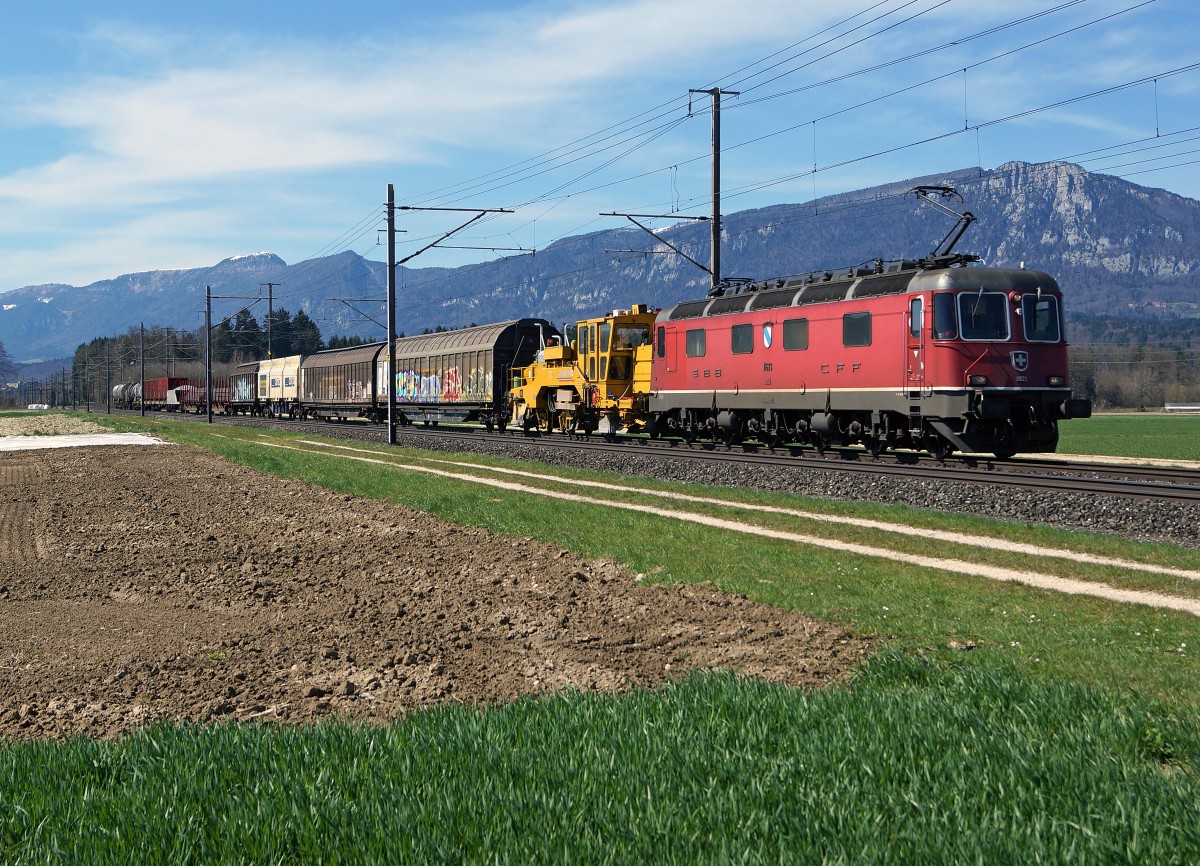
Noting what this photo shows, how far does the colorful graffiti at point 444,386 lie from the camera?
1852 inches

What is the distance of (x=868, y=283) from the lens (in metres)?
25.4

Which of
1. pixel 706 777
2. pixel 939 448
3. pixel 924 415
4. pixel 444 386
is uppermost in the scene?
pixel 444 386

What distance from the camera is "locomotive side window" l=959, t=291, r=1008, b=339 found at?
23.2m

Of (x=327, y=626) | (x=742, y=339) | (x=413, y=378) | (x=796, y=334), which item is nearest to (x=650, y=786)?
(x=327, y=626)

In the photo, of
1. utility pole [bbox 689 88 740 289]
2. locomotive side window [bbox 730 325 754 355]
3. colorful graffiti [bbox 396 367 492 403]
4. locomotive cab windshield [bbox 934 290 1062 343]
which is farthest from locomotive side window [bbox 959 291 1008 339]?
colorful graffiti [bbox 396 367 492 403]

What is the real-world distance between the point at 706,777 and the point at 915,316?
2062 centimetres

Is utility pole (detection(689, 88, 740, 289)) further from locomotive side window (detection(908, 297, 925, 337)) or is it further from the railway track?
locomotive side window (detection(908, 297, 925, 337))

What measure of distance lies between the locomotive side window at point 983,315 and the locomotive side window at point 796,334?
4750mm

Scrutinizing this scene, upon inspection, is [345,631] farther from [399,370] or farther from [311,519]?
[399,370]

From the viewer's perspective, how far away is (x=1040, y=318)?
23.9 meters

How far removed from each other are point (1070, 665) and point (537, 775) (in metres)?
4.56

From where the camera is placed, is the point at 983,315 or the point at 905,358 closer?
the point at 983,315

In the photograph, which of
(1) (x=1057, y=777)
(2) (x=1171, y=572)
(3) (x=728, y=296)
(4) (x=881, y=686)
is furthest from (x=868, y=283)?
(1) (x=1057, y=777)

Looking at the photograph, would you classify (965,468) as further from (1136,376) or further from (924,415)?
(1136,376)
